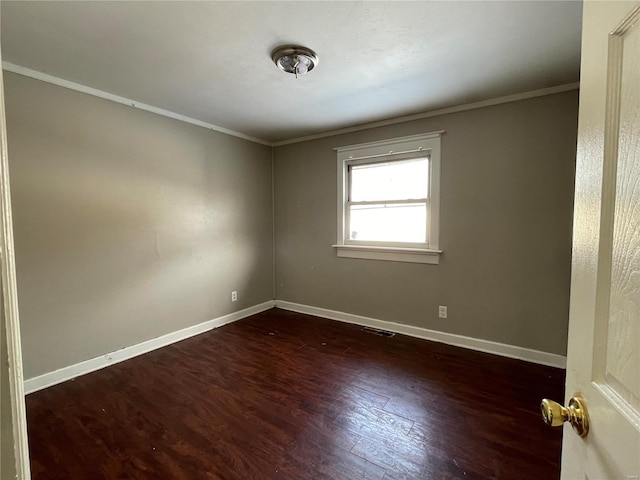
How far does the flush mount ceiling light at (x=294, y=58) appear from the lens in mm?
1854

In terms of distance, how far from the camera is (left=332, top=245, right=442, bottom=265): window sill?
3.02 metres

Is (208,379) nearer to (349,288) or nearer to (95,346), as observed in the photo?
(95,346)

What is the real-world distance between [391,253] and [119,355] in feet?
9.37

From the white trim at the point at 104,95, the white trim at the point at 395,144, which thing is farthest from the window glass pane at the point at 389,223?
the white trim at the point at 104,95

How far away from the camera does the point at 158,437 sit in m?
1.68

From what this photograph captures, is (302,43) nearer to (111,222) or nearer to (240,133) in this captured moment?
(240,133)

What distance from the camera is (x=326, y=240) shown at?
374 centimetres

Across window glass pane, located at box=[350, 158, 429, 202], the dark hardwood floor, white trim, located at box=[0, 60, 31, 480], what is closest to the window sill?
window glass pane, located at box=[350, 158, 429, 202]

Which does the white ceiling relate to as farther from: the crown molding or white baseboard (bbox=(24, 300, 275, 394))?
white baseboard (bbox=(24, 300, 275, 394))

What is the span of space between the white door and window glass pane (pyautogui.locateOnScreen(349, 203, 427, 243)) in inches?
99.9

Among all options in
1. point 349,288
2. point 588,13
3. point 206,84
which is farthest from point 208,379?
point 588,13

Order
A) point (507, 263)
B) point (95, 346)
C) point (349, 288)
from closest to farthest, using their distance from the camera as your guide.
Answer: point (95, 346) < point (507, 263) < point (349, 288)

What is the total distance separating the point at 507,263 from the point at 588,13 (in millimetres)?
2451

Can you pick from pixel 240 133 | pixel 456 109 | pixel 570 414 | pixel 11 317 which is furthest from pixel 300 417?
pixel 240 133
